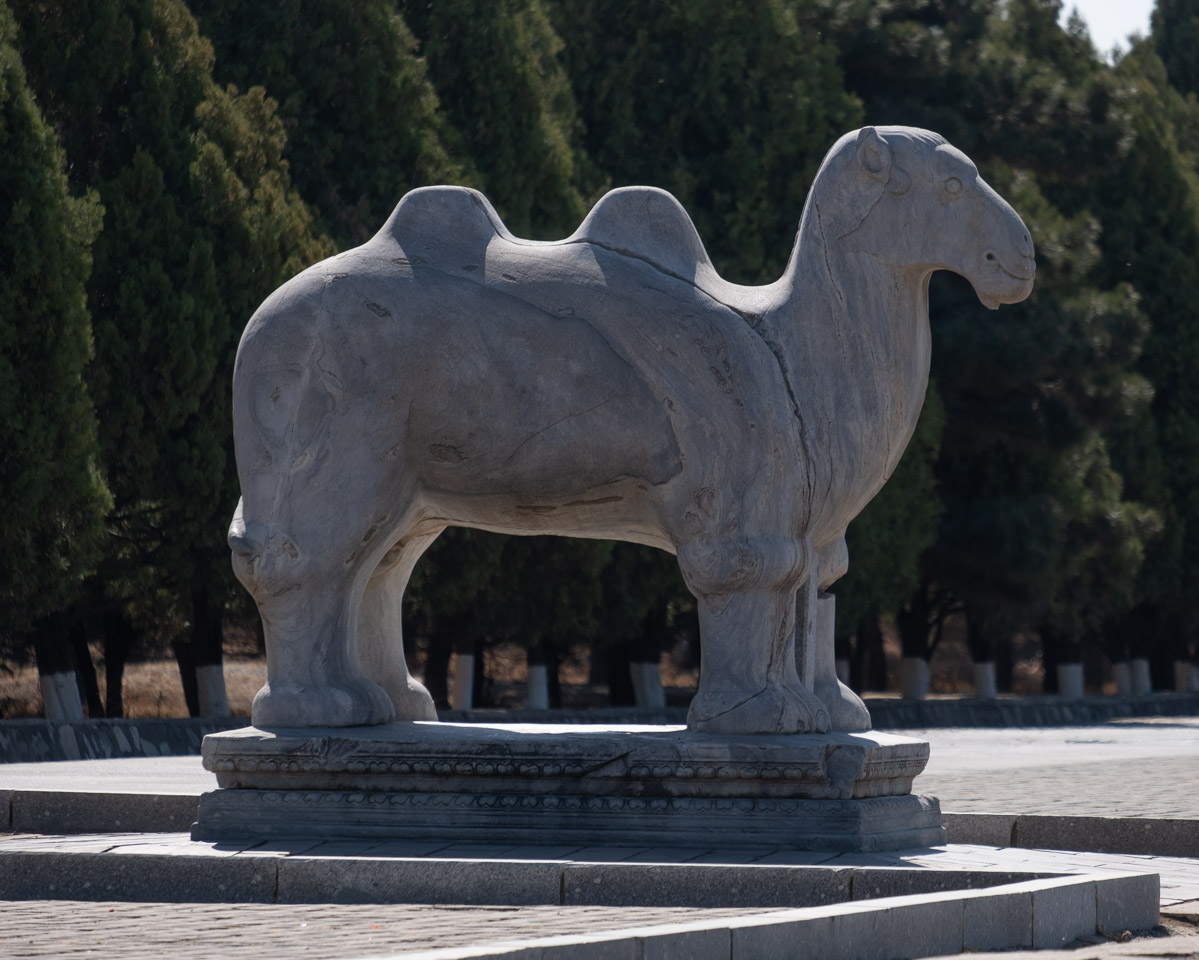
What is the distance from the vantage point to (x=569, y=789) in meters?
7.70

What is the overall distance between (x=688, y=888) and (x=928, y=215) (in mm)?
3043

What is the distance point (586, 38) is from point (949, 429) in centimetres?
710

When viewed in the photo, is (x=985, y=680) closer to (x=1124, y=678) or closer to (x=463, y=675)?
(x=1124, y=678)

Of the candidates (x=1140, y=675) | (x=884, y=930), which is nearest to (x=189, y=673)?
(x=884, y=930)

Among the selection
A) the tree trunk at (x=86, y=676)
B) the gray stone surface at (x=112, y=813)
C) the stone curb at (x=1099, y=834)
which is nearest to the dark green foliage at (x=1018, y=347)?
the tree trunk at (x=86, y=676)

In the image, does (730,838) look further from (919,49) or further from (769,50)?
(919,49)

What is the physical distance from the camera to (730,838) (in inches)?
297

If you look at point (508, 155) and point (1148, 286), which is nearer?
point (508, 155)

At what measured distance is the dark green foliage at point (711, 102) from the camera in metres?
24.9

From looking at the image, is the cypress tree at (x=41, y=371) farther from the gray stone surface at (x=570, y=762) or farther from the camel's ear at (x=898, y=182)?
the camel's ear at (x=898, y=182)

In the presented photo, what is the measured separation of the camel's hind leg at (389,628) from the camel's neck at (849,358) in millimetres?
1718

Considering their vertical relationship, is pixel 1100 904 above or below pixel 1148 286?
below

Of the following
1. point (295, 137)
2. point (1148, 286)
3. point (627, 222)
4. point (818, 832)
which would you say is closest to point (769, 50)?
point (295, 137)

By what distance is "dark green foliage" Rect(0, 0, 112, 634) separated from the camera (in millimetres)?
14406
